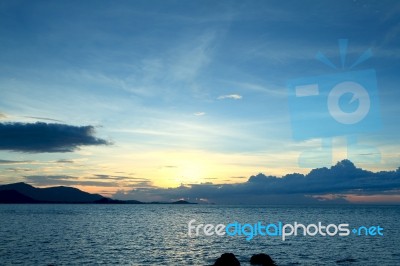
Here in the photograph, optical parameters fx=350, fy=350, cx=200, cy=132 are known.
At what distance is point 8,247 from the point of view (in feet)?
199

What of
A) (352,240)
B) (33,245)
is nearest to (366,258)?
(352,240)

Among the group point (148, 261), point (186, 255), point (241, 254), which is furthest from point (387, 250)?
point (148, 261)

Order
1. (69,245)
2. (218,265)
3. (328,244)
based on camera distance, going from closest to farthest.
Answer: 1. (218,265)
2. (69,245)
3. (328,244)

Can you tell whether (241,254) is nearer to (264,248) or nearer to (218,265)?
(264,248)

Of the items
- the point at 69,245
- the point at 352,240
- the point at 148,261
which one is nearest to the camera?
the point at 148,261

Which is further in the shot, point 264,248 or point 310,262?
point 264,248

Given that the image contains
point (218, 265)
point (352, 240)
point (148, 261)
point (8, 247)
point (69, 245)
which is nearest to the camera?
point (218, 265)

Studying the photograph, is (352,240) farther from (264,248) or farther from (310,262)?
(310,262)

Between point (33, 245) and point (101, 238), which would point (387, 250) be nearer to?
point (101, 238)

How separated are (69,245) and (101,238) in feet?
41.2

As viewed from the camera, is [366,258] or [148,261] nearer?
[148,261]

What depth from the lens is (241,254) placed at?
5762 cm

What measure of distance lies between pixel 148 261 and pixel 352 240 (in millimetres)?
48772

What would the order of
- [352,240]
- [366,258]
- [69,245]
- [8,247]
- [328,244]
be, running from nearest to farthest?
1. [366,258]
2. [8,247]
3. [69,245]
4. [328,244]
5. [352,240]
